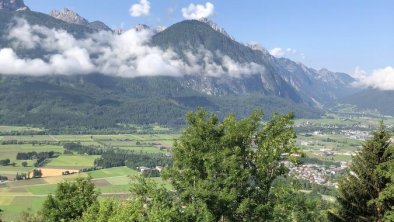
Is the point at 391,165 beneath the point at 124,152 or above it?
above

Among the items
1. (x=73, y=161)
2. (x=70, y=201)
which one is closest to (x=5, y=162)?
(x=73, y=161)

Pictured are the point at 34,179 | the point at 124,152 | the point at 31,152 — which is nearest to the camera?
the point at 34,179

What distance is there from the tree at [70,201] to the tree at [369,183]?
62.7 feet

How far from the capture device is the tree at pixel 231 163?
28.7 m

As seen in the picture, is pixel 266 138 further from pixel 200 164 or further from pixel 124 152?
pixel 124 152

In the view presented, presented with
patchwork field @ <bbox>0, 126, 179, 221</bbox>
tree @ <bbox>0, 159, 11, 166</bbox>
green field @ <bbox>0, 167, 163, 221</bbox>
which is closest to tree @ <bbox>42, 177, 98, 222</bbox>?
patchwork field @ <bbox>0, 126, 179, 221</bbox>

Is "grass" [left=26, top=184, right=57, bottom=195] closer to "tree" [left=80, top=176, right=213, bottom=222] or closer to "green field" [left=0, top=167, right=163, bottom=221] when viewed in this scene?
"green field" [left=0, top=167, right=163, bottom=221]

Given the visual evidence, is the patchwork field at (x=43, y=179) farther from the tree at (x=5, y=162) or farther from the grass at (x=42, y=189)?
the tree at (x=5, y=162)

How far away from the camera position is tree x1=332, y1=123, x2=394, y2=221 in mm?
31828

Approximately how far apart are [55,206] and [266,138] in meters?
20.0

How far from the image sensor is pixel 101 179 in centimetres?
14088

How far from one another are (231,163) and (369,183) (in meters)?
10.6

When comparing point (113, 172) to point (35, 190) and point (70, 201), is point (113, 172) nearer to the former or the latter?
point (35, 190)

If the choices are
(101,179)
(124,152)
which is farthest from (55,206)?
(124,152)
